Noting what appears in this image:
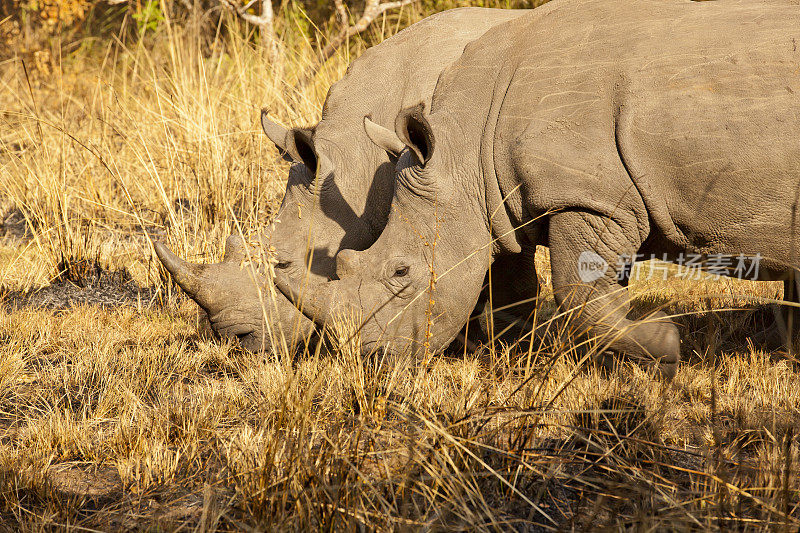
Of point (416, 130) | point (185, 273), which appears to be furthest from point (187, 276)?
point (416, 130)

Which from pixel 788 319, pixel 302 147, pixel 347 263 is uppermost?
pixel 302 147

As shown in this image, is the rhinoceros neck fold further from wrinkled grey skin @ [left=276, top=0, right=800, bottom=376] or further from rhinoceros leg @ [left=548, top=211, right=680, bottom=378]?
rhinoceros leg @ [left=548, top=211, right=680, bottom=378]

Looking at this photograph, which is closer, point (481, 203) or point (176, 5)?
point (481, 203)

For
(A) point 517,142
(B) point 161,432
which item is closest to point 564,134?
(A) point 517,142

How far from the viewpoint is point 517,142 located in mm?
3527

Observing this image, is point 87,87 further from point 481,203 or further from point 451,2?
point 481,203

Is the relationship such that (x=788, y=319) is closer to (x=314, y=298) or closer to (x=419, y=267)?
(x=419, y=267)

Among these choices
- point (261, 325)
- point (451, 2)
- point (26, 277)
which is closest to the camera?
point (261, 325)

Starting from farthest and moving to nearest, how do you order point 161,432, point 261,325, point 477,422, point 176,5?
1. point 176,5
2. point 261,325
3. point 161,432
4. point 477,422

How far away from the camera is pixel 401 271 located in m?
3.70

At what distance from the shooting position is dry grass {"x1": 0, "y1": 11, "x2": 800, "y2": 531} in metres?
2.37

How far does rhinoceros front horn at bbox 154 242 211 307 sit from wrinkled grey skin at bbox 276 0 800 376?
0.58m

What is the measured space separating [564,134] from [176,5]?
9.38m

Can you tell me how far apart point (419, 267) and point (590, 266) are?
0.73m
